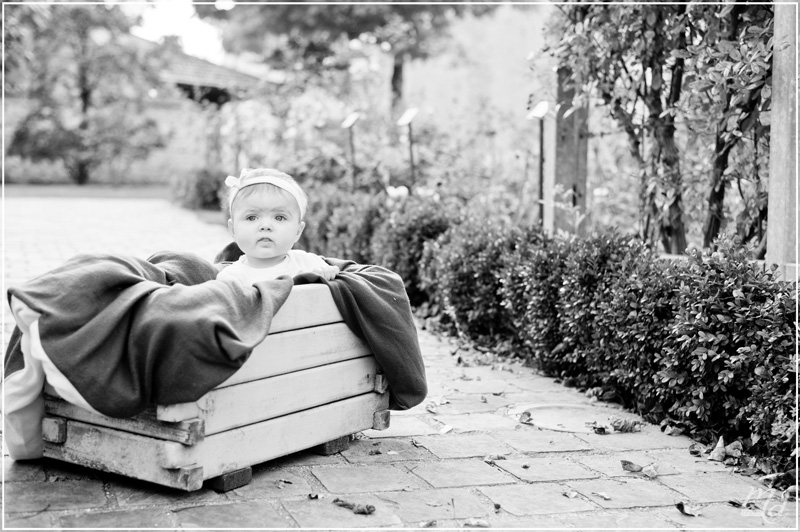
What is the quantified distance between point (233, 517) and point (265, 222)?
3.81 feet

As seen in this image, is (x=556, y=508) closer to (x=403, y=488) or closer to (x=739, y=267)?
(x=403, y=488)

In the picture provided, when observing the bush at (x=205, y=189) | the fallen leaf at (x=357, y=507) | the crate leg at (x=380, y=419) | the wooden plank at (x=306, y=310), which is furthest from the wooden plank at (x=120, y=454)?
the bush at (x=205, y=189)

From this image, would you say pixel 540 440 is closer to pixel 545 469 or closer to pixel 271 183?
pixel 545 469

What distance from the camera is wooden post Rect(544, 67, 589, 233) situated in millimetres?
6172

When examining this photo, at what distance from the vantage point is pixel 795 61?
4.04 meters

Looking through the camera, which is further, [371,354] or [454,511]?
[371,354]

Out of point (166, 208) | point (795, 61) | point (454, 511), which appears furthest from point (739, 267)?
point (166, 208)

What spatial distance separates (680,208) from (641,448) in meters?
2.23

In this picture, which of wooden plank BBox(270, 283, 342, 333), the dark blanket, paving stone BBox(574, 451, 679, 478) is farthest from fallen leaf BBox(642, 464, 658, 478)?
the dark blanket

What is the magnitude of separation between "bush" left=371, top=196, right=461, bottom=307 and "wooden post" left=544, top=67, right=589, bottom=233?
761 mm

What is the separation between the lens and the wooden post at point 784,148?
13.3ft

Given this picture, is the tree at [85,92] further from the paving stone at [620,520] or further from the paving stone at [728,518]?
the paving stone at [728,518]

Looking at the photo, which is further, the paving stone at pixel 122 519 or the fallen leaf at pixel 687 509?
the fallen leaf at pixel 687 509

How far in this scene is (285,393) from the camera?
316cm
